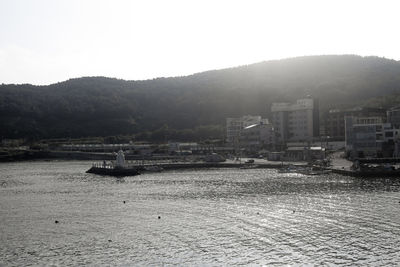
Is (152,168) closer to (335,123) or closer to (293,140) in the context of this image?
(293,140)

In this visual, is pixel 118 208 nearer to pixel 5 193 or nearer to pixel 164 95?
pixel 5 193

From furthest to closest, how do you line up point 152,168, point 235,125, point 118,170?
1. point 235,125
2. point 152,168
3. point 118,170

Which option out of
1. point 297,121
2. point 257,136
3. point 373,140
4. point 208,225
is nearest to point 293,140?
point 297,121

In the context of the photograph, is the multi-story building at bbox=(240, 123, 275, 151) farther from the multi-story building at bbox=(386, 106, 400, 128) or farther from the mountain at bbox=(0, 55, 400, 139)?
the mountain at bbox=(0, 55, 400, 139)

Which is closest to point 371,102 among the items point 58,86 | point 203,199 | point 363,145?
point 363,145

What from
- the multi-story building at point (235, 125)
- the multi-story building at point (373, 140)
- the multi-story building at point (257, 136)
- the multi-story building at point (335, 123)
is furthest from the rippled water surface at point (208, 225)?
the multi-story building at point (235, 125)

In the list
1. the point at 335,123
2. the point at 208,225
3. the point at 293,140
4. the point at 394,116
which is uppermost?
the point at 394,116

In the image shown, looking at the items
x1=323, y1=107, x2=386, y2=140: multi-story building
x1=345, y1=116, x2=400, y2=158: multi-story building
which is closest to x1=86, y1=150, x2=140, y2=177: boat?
x1=345, y1=116, x2=400, y2=158: multi-story building

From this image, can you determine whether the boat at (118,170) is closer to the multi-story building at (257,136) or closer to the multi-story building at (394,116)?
the multi-story building at (257,136)
